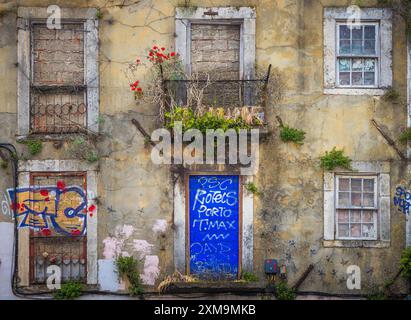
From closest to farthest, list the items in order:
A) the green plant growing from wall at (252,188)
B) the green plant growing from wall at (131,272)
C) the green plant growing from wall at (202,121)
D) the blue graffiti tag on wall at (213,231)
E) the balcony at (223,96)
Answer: the green plant growing from wall at (202,121), the balcony at (223,96), the green plant growing from wall at (131,272), the green plant growing from wall at (252,188), the blue graffiti tag on wall at (213,231)

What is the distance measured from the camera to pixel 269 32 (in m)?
11.4

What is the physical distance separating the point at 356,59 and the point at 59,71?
578 cm

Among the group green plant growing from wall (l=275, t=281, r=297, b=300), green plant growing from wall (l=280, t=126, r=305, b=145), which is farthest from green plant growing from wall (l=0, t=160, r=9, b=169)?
green plant growing from wall (l=275, t=281, r=297, b=300)

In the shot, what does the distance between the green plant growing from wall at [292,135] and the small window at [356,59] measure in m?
1.27

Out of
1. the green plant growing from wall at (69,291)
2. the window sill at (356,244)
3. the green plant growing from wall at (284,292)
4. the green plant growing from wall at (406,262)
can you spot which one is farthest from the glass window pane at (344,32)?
the green plant growing from wall at (69,291)

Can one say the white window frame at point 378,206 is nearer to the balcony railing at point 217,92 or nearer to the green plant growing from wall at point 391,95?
the green plant growing from wall at point 391,95

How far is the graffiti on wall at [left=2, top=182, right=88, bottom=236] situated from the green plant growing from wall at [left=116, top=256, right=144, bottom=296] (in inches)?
37.1

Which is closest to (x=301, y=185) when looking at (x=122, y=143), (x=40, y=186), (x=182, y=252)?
(x=182, y=252)

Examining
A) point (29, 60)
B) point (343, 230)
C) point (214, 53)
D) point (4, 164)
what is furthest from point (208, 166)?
point (29, 60)

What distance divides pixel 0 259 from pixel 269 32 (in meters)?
6.73

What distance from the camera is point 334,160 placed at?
11.3m

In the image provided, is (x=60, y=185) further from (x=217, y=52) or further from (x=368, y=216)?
(x=368, y=216)

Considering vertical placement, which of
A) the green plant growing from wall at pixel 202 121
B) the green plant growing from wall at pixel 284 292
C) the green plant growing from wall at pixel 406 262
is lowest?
the green plant growing from wall at pixel 284 292

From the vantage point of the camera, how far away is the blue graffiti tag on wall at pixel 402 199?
11.3m
